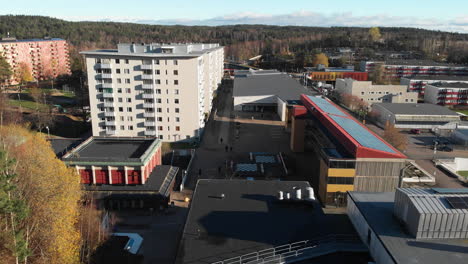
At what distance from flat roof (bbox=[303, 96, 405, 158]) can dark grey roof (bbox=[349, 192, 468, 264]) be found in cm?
891

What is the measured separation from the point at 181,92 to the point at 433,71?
218 ft

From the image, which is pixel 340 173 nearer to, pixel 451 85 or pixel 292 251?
pixel 292 251

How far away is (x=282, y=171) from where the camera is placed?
99.3 feet

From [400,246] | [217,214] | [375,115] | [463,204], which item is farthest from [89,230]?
[375,115]

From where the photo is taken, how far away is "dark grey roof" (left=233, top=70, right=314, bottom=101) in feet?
184

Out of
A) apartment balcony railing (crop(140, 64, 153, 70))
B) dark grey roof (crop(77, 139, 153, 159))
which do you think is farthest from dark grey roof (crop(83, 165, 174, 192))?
apartment balcony railing (crop(140, 64, 153, 70))

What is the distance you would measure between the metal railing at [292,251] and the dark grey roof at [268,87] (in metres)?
38.9

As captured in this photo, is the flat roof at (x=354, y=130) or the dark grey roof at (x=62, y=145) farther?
the dark grey roof at (x=62, y=145)

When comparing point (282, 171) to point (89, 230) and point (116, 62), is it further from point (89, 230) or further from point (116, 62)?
point (116, 62)

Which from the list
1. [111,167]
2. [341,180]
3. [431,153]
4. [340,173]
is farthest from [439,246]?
[431,153]

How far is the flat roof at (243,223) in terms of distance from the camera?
13.9m

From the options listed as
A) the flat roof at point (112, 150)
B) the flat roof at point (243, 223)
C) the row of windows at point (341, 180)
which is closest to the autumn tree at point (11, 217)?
the flat roof at point (243, 223)

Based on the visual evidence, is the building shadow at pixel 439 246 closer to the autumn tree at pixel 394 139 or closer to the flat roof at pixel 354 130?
the flat roof at pixel 354 130

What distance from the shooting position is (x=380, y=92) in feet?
197
